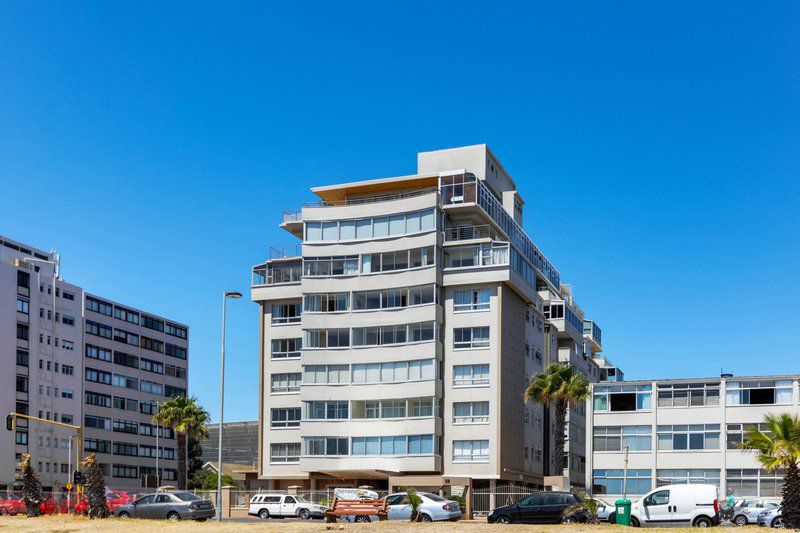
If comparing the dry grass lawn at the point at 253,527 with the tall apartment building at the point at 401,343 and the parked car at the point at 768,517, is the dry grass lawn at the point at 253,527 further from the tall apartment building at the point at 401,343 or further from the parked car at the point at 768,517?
the tall apartment building at the point at 401,343

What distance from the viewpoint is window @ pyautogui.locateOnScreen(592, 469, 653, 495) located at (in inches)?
3044

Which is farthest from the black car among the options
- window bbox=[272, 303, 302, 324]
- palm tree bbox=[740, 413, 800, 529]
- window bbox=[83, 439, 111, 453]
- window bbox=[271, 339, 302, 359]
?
window bbox=[83, 439, 111, 453]

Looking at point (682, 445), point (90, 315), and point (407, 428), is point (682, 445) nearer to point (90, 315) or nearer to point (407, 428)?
point (407, 428)

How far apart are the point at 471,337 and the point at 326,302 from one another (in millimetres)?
12497

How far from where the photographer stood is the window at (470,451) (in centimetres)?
7756

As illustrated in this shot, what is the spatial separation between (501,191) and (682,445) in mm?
31025

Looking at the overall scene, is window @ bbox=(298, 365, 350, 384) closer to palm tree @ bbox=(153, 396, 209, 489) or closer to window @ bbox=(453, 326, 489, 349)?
window @ bbox=(453, 326, 489, 349)

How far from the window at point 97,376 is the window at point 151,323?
37.6ft

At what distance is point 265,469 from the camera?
8588 centimetres

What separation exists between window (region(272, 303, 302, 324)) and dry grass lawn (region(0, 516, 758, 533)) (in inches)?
1536

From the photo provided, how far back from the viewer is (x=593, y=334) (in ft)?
407

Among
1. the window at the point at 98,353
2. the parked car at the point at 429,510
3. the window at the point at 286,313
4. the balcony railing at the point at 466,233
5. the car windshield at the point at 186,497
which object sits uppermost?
the balcony railing at the point at 466,233

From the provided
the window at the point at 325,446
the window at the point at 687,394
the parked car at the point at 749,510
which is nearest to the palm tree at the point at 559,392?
the window at the point at 687,394

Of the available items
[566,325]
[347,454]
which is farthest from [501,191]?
[347,454]
